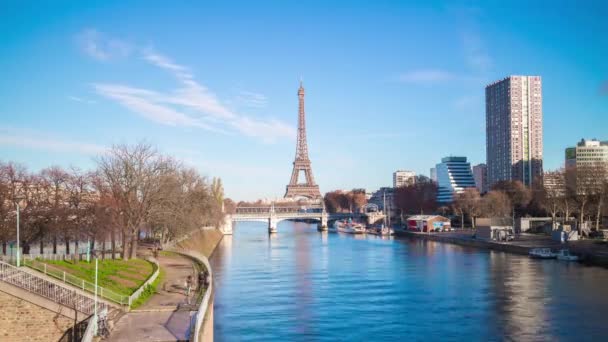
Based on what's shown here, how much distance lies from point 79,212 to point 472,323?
3344 cm

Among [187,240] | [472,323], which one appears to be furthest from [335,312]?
[187,240]

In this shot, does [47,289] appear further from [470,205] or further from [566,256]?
[470,205]

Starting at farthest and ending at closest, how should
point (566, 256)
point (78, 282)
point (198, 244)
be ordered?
point (198, 244) → point (566, 256) → point (78, 282)

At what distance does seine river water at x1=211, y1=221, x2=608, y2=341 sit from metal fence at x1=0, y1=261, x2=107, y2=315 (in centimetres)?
839

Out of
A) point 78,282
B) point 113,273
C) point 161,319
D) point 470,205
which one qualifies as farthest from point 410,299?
point 470,205

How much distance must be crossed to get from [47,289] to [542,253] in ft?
189

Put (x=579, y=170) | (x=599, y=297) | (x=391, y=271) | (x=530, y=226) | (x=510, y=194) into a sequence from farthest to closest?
(x=510, y=194), (x=530, y=226), (x=579, y=170), (x=391, y=271), (x=599, y=297)

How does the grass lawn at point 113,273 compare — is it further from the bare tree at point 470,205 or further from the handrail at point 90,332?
the bare tree at point 470,205

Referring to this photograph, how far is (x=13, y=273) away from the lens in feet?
86.6

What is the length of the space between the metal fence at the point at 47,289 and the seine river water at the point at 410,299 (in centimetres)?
839

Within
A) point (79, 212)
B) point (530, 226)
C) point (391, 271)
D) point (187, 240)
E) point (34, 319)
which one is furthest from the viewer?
point (530, 226)

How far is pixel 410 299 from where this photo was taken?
42.8 m

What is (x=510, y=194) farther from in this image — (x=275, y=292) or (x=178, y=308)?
(x=178, y=308)

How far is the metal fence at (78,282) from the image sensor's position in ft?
92.0
